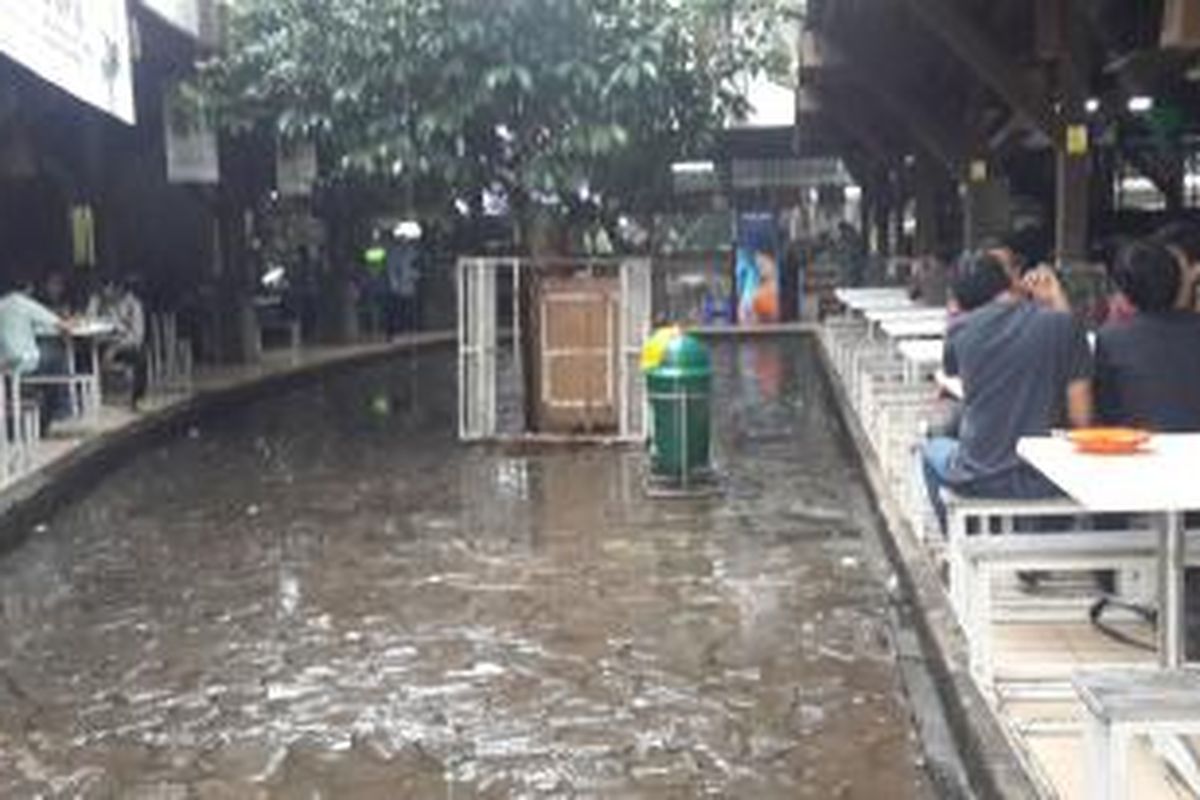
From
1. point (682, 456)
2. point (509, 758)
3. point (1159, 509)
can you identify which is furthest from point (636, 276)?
point (1159, 509)

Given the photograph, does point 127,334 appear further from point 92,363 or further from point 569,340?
point 569,340

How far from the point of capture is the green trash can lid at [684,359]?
521 inches

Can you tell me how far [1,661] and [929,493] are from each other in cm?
438

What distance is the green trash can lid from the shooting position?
13242 millimetres

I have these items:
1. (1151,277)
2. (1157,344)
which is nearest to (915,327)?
(1157,344)

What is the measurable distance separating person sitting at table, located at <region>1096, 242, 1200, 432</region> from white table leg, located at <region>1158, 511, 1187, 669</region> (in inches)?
49.2

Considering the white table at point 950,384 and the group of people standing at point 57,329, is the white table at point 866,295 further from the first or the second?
the white table at point 950,384

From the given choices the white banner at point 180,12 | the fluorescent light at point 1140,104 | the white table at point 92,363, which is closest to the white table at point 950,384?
the white table at point 92,363

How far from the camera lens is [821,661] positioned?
848 centimetres

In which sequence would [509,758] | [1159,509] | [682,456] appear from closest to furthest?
1. [1159,509]
2. [509,758]
3. [682,456]

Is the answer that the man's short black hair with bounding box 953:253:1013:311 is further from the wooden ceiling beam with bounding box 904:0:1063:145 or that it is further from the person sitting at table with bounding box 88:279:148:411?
the person sitting at table with bounding box 88:279:148:411

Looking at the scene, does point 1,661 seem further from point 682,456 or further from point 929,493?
point 682,456

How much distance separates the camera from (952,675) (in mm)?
7312

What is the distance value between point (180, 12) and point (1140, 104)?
9.88 meters
